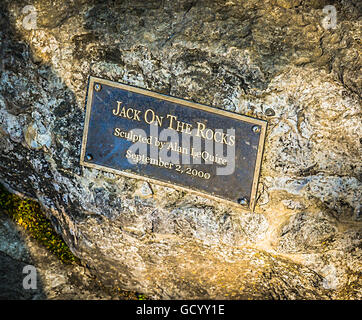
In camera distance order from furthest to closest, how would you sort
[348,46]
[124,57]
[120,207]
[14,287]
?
[14,287], [120,207], [124,57], [348,46]

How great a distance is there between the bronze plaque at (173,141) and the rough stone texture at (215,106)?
63 millimetres

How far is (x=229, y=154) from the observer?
2.07m

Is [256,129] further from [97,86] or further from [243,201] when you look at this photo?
[97,86]

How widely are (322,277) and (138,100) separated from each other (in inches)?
62.0

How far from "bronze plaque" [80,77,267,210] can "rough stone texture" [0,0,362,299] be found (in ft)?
0.21

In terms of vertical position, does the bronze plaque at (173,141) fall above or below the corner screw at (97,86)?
below

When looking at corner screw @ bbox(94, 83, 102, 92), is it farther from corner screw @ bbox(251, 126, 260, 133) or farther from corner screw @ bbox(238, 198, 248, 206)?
corner screw @ bbox(238, 198, 248, 206)

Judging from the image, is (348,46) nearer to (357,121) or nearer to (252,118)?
(357,121)

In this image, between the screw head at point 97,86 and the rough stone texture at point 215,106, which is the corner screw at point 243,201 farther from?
the screw head at point 97,86

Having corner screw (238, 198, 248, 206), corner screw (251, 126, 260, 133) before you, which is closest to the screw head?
corner screw (251, 126, 260, 133)

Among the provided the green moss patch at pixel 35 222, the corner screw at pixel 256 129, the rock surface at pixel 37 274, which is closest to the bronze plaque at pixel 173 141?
the corner screw at pixel 256 129

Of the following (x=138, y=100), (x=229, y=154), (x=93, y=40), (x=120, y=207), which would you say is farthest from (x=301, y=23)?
(x=120, y=207)

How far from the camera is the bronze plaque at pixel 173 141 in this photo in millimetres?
2041

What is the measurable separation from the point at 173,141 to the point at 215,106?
1.06 feet
